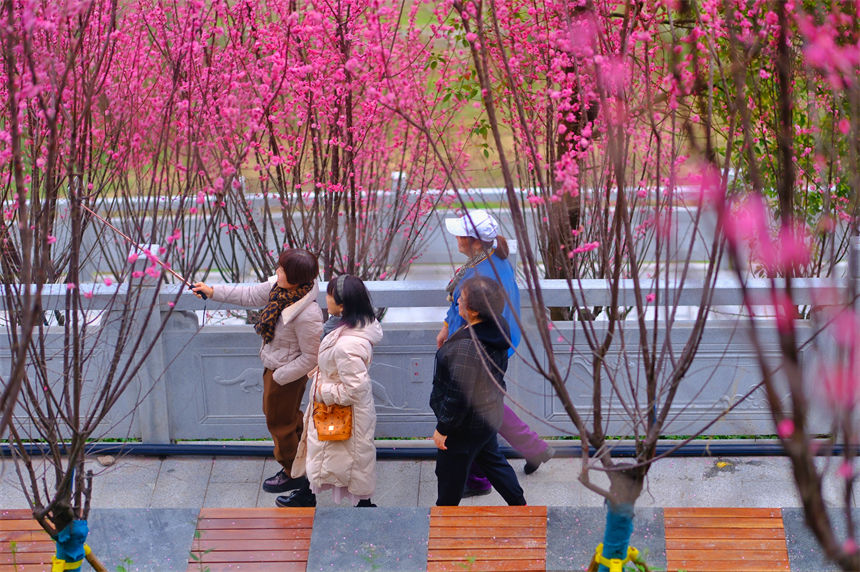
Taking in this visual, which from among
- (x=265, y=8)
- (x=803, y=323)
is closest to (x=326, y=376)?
(x=803, y=323)

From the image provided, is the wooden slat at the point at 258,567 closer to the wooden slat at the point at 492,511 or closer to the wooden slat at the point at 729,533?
the wooden slat at the point at 492,511

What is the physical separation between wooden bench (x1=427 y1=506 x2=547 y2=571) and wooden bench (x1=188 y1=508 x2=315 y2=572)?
524 mm

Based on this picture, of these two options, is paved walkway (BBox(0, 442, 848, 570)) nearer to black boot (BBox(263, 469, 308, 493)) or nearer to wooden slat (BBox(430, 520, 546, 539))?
black boot (BBox(263, 469, 308, 493))

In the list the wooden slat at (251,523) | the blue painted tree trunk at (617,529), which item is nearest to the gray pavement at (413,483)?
the wooden slat at (251,523)

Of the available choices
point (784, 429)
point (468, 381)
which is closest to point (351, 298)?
point (468, 381)

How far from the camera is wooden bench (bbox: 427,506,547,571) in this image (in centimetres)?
382

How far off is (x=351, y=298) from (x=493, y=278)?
0.62 m

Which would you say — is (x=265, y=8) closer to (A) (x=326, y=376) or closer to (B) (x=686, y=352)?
(A) (x=326, y=376)

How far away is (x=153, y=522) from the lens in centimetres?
405

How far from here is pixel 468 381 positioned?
13.6 feet

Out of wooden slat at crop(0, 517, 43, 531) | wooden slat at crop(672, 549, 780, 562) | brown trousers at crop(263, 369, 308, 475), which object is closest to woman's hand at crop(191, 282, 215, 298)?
brown trousers at crop(263, 369, 308, 475)

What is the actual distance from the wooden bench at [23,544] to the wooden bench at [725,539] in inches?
94.7

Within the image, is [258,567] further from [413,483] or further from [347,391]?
[413,483]

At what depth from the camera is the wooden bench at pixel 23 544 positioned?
3826 mm
